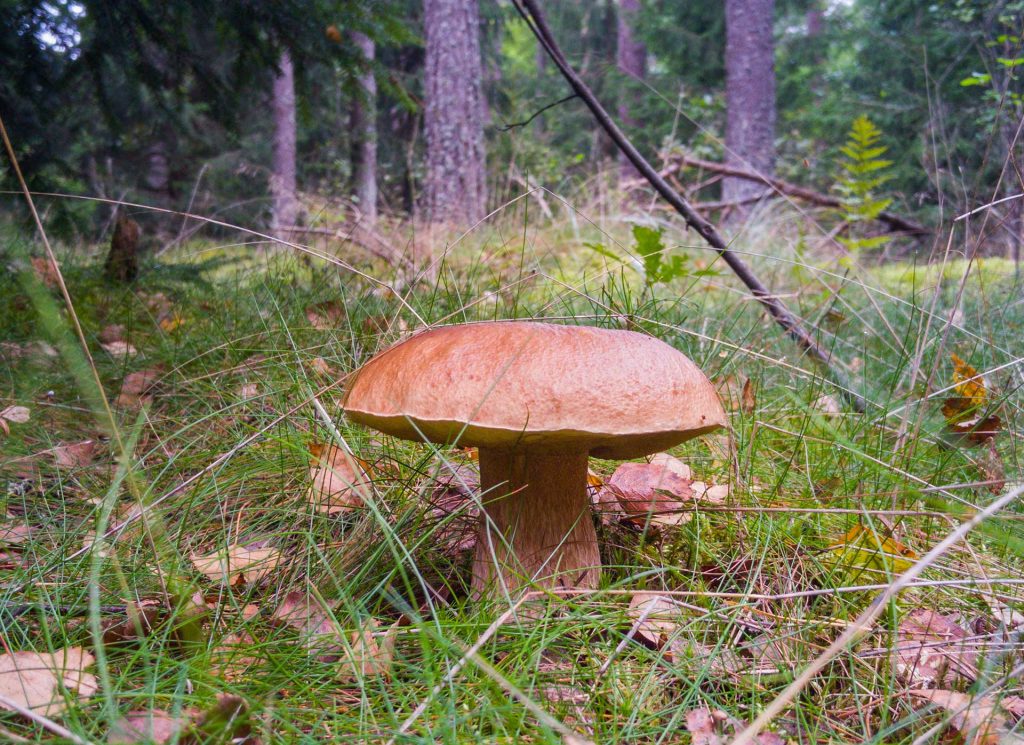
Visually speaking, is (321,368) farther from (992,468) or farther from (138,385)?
(992,468)

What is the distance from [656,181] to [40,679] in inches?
73.1

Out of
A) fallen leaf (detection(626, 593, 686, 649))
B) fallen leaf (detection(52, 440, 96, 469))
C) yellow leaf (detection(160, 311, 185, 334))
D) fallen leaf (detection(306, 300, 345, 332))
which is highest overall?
fallen leaf (detection(306, 300, 345, 332))

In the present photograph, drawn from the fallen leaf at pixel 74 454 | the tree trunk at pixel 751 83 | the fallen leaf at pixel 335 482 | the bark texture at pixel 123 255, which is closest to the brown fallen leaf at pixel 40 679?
the fallen leaf at pixel 335 482

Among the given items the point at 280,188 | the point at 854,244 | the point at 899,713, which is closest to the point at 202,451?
the point at 899,713

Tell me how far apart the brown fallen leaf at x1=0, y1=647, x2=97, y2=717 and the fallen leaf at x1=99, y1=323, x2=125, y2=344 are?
6.12 ft

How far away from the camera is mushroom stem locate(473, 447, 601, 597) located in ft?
4.02

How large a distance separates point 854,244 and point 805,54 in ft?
42.2

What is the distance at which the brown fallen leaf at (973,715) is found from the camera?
0.86m

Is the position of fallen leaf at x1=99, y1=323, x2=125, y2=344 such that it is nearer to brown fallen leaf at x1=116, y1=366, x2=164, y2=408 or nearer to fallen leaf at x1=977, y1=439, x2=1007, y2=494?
brown fallen leaf at x1=116, y1=366, x2=164, y2=408

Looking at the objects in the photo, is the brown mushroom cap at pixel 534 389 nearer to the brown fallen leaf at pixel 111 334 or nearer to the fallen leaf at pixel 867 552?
the fallen leaf at pixel 867 552

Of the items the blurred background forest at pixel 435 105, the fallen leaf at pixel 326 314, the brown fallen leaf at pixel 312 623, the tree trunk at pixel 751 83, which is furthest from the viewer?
the tree trunk at pixel 751 83

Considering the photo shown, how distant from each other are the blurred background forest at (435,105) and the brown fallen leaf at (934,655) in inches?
38.8

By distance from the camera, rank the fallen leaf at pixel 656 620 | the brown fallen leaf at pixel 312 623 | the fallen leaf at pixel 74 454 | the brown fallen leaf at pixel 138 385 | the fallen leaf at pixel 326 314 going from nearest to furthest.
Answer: the brown fallen leaf at pixel 312 623
the fallen leaf at pixel 656 620
the fallen leaf at pixel 74 454
the brown fallen leaf at pixel 138 385
the fallen leaf at pixel 326 314

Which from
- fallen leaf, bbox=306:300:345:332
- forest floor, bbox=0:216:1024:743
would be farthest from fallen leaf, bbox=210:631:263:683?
fallen leaf, bbox=306:300:345:332
